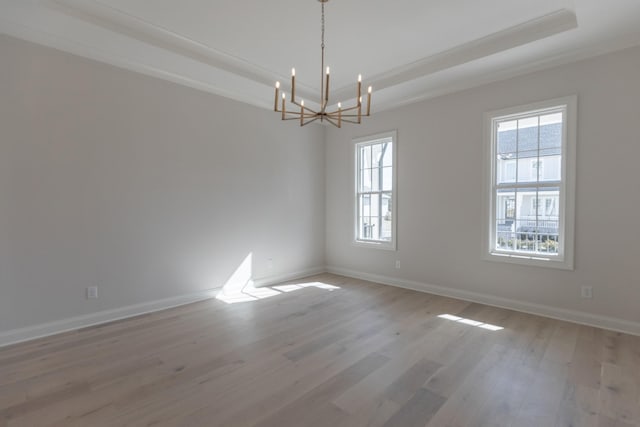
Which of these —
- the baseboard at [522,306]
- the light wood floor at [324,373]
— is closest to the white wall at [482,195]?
the baseboard at [522,306]

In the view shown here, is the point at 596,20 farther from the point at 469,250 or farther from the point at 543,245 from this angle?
the point at 469,250

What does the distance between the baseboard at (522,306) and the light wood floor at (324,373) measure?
0.44ft

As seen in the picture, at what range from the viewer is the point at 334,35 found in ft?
10.6

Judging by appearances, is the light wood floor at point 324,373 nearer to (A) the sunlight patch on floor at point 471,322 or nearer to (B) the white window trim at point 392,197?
(A) the sunlight patch on floor at point 471,322

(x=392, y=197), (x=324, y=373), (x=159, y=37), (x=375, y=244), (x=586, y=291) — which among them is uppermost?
(x=159, y=37)

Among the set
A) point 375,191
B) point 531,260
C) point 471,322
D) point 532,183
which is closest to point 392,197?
point 375,191

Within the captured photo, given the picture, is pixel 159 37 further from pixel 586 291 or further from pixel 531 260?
pixel 586 291

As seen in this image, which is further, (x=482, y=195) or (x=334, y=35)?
(x=482, y=195)

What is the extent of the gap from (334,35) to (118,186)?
2.81 m

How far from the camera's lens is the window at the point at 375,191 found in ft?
16.2

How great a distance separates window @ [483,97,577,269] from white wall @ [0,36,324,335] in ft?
10.1

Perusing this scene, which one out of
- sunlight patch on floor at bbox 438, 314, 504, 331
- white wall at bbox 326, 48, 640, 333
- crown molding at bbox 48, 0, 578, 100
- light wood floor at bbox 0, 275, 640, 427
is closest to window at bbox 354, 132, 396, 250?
white wall at bbox 326, 48, 640, 333

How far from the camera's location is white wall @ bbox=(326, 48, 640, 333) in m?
3.08

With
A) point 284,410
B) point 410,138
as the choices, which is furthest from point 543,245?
point 284,410
